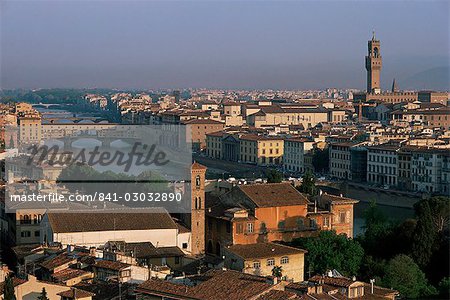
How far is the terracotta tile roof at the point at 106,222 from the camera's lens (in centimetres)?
730

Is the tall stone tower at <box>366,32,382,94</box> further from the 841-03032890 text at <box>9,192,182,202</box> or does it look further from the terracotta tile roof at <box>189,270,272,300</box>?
the terracotta tile roof at <box>189,270,272,300</box>

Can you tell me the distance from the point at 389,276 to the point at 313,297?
2.09 metres

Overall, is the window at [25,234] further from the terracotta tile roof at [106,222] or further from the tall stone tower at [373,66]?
the tall stone tower at [373,66]

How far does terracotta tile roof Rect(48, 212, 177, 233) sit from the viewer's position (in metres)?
7.30

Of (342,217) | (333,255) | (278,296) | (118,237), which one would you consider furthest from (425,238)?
(278,296)

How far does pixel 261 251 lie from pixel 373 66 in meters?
28.5

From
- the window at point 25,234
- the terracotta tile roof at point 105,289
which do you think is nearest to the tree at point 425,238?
the terracotta tile roof at point 105,289

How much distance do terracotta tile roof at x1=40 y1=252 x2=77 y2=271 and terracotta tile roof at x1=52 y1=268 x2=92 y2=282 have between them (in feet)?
0.31

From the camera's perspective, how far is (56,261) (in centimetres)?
598

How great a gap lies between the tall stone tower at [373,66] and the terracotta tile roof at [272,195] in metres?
25.7

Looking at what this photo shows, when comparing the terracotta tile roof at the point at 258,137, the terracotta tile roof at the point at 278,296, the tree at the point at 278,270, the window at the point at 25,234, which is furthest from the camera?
the terracotta tile roof at the point at 258,137

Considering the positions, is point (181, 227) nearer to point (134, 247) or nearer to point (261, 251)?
point (134, 247)

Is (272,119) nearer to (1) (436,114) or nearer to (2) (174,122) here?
(2) (174,122)

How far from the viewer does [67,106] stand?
58.2m
